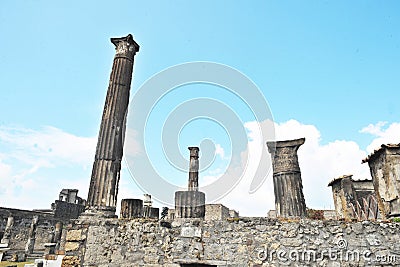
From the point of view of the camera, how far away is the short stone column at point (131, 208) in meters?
5.80

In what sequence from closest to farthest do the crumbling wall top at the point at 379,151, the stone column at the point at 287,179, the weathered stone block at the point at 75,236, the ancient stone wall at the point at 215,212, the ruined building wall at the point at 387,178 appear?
the weathered stone block at the point at 75,236, the ruined building wall at the point at 387,178, the crumbling wall top at the point at 379,151, the stone column at the point at 287,179, the ancient stone wall at the point at 215,212

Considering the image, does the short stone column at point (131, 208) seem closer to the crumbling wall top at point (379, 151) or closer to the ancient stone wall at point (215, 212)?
the crumbling wall top at point (379, 151)

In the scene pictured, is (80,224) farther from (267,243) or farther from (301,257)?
(301,257)

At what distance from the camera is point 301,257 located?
4395mm

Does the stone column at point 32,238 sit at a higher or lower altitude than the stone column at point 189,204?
lower

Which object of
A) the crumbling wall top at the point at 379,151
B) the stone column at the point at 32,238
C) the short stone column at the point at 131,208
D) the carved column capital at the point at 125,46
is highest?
the carved column capital at the point at 125,46

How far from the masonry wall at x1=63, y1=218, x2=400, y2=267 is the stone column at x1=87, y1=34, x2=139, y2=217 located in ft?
2.11

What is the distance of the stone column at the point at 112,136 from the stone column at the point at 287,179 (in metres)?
4.33

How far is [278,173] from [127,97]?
4.67 meters

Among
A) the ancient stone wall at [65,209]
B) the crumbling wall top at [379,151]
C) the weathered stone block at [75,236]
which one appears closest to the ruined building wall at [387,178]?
the crumbling wall top at [379,151]

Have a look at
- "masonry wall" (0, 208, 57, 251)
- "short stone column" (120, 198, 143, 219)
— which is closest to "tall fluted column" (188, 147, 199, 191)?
"short stone column" (120, 198, 143, 219)

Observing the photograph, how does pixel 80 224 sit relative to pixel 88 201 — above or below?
below

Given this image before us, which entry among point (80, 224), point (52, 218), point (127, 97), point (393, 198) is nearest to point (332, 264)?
point (393, 198)

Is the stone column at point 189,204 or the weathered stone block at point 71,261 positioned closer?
the weathered stone block at point 71,261
